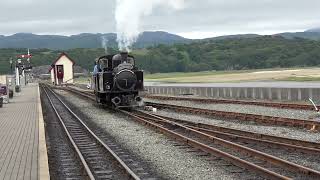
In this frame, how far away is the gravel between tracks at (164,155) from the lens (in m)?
10.7

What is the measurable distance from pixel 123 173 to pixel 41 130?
23.7ft

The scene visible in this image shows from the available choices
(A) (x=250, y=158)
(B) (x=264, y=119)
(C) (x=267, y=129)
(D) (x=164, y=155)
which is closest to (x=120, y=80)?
(B) (x=264, y=119)

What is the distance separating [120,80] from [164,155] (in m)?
14.8

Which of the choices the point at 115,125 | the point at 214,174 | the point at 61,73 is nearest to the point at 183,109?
the point at 115,125

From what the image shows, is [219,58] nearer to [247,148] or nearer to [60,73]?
[60,73]

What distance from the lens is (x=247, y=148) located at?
12.5 metres

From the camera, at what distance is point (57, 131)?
19.7 meters

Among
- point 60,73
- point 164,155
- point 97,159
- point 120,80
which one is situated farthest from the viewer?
point 60,73

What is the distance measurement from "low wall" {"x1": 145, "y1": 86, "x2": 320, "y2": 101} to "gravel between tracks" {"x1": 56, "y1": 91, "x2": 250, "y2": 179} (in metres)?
13.4

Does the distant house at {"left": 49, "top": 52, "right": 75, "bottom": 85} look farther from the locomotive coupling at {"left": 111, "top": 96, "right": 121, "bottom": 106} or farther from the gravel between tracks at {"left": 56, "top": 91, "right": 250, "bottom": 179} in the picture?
the gravel between tracks at {"left": 56, "top": 91, "right": 250, "bottom": 179}

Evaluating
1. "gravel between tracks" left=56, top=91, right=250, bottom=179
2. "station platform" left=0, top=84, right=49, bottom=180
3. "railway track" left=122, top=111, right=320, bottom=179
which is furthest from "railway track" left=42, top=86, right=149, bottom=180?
"railway track" left=122, top=111, right=320, bottom=179

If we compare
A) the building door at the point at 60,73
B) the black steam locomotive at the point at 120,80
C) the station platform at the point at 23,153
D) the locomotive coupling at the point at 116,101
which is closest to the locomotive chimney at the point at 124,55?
the black steam locomotive at the point at 120,80

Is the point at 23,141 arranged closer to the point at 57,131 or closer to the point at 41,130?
the point at 41,130

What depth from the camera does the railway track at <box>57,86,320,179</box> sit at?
1002 cm
